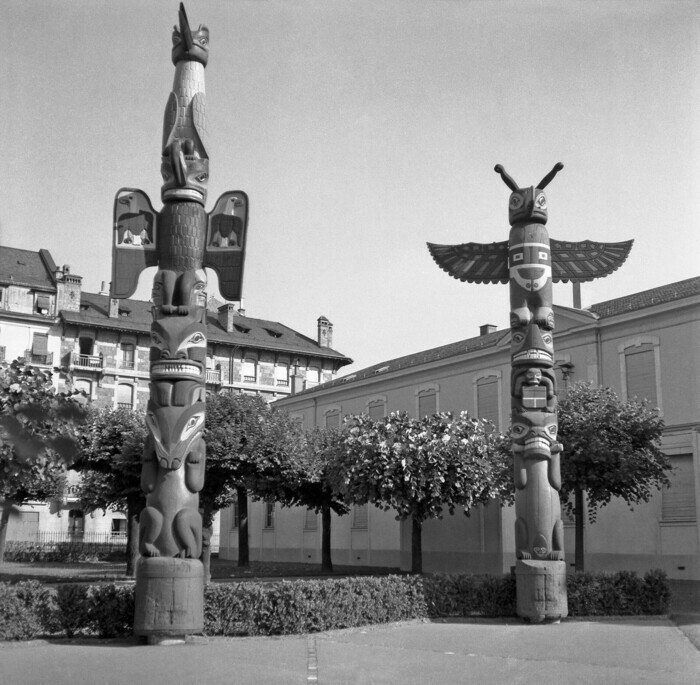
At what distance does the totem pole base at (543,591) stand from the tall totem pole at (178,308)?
6479 mm

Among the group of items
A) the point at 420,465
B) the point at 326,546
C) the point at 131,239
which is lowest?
the point at 326,546

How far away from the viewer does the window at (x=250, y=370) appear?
228 ft

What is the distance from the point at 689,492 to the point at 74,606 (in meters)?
22.4

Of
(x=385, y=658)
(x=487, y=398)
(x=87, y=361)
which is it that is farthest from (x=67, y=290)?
(x=385, y=658)

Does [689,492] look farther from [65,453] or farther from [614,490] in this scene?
[65,453]

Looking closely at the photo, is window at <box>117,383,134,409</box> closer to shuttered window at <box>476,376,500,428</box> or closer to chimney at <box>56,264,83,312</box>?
chimney at <box>56,264,83,312</box>

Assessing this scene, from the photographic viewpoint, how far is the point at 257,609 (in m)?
14.5

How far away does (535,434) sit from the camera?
1691cm

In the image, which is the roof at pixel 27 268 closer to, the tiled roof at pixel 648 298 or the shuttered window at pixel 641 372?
the tiled roof at pixel 648 298

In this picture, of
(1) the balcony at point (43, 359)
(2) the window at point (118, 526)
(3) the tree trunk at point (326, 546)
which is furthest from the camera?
(2) the window at point (118, 526)

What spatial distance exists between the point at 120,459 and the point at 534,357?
52.0 ft

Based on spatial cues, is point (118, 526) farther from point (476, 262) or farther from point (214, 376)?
point (476, 262)

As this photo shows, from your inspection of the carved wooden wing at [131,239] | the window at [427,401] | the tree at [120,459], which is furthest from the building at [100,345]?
the carved wooden wing at [131,239]

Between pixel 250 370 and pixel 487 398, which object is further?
pixel 250 370
